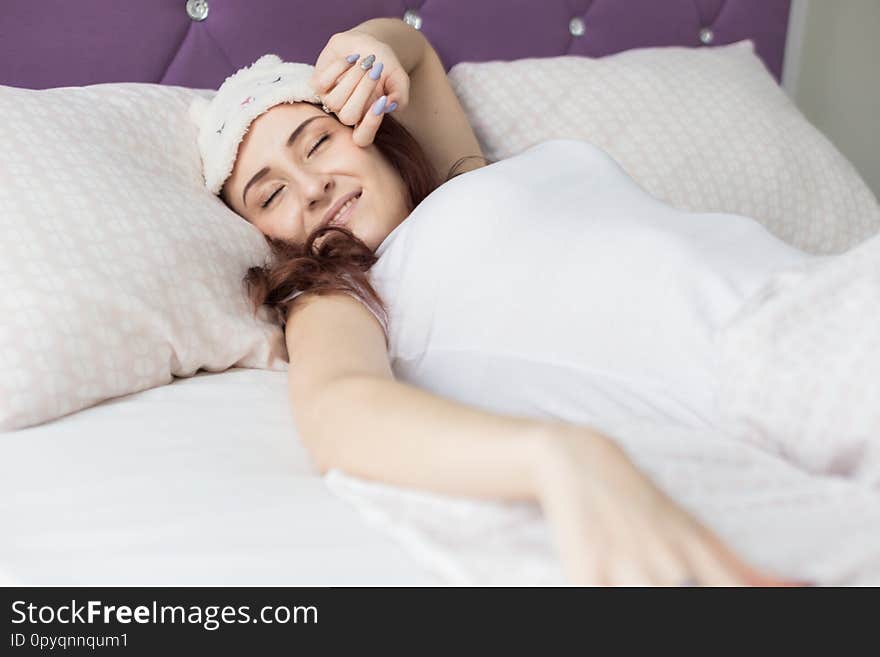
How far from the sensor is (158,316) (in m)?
1.12

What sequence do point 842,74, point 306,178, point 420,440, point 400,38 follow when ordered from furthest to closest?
point 842,74, point 400,38, point 306,178, point 420,440

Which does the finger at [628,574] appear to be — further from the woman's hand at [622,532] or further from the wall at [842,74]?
the wall at [842,74]

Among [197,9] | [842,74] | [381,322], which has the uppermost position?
[197,9]

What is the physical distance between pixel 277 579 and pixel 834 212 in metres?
1.37

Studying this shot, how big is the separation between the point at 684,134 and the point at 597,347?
0.83 metres

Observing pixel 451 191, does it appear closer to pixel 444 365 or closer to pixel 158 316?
pixel 444 365

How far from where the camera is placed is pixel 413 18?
1830mm

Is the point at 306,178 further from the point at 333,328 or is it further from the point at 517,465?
the point at 517,465

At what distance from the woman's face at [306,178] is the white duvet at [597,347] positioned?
0.09 meters

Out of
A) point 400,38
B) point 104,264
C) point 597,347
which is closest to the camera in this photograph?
point 597,347

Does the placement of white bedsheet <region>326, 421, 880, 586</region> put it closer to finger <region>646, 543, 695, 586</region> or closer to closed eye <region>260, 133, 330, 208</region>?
finger <region>646, 543, 695, 586</region>

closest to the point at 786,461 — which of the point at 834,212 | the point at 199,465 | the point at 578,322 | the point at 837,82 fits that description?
the point at 578,322

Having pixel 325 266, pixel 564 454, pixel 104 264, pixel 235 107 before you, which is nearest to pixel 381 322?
pixel 325 266

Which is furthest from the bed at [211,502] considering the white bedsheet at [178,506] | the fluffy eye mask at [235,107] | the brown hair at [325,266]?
the fluffy eye mask at [235,107]
